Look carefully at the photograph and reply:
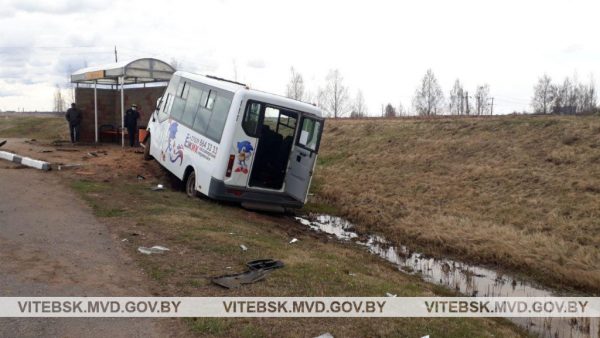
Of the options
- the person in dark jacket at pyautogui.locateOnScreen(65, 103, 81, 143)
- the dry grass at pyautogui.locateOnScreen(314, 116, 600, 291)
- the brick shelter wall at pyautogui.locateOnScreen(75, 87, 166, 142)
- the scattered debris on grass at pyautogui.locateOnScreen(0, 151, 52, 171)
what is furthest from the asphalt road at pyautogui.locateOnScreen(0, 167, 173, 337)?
the brick shelter wall at pyautogui.locateOnScreen(75, 87, 166, 142)

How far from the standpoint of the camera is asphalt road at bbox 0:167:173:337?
4.89m

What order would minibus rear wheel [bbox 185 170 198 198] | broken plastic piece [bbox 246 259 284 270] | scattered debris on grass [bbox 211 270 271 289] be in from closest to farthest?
1. scattered debris on grass [bbox 211 270 271 289]
2. broken plastic piece [bbox 246 259 284 270]
3. minibus rear wheel [bbox 185 170 198 198]

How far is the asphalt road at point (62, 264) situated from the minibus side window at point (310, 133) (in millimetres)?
4897

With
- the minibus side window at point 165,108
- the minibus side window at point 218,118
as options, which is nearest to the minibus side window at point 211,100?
the minibus side window at point 218,118

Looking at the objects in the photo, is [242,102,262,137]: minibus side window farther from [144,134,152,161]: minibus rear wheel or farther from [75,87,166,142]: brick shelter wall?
[75,87,166,142]: brick shelter wall

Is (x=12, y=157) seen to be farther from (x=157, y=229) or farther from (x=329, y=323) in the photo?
(x=329, y=323)

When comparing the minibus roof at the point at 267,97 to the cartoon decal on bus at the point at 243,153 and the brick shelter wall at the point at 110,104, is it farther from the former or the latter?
the brick shelter wall at the point at 110,104

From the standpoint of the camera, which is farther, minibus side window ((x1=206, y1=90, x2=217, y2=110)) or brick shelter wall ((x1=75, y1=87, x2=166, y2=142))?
brick shelter wall ((x1=75, y1=87, x2=166, y2=142))

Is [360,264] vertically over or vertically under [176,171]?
under

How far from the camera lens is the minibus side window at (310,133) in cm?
1213

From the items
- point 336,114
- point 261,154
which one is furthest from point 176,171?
point 336,114

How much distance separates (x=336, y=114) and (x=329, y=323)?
51301mm

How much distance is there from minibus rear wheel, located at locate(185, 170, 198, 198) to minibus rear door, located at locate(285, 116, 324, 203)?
2273 mm

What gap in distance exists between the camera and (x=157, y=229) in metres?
8.75
